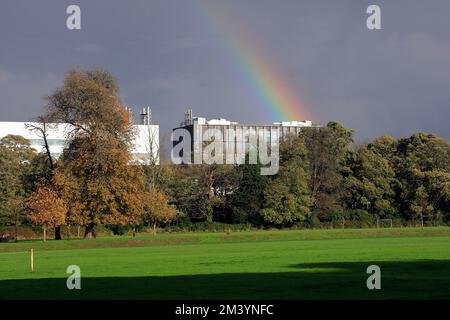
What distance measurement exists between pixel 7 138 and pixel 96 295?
8257cm

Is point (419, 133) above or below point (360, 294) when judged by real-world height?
above

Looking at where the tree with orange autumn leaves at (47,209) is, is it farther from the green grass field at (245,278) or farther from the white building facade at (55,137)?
the white building facade at (55,137)

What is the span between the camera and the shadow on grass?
26.6 meters

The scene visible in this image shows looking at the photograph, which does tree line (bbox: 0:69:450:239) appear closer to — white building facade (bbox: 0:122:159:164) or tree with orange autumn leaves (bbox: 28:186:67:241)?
tree with orange autumn leaves (bbox: 28:186:67:241)

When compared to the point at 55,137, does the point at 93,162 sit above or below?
below

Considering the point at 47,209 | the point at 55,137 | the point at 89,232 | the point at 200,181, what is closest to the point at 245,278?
Answer: the point at 47,209

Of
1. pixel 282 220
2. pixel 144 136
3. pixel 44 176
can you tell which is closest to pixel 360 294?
pixel 44 176

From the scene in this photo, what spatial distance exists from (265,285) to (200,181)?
304ft

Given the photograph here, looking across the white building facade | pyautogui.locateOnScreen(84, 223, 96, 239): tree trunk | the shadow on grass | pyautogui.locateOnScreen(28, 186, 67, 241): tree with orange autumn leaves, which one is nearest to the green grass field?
the shadow on grass

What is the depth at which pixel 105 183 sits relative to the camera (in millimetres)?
83125

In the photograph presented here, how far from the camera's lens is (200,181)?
12250cm

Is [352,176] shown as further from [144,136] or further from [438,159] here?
[144,136]

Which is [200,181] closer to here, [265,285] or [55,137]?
[55,137]

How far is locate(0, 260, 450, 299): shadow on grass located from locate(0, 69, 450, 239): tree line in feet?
157
